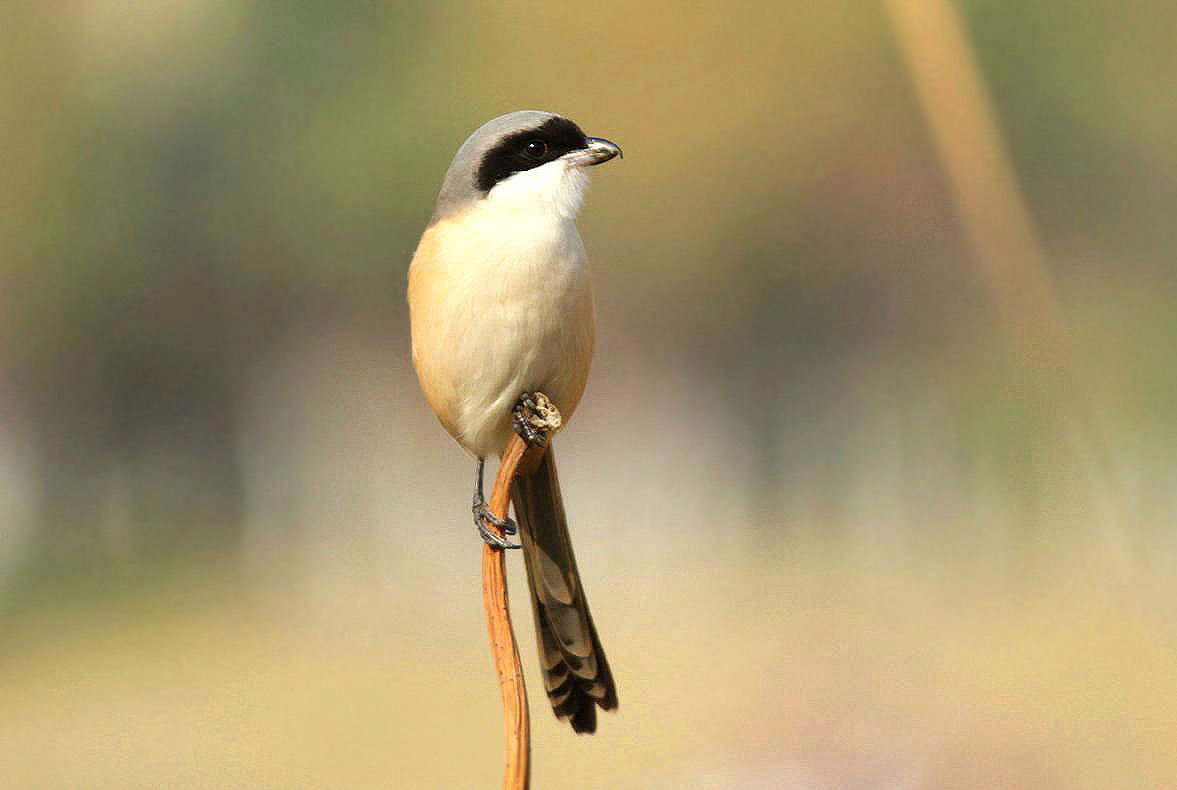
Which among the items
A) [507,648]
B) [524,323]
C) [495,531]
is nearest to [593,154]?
[524,323]

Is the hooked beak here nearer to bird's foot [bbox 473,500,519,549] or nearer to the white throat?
the white throat

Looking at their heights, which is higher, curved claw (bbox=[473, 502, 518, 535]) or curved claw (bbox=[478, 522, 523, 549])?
curved claw (bbox=[473, 502, 518, 535])

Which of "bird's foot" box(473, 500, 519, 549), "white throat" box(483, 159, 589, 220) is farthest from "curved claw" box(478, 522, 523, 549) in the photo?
"white throat" box(483, 159, 589, 220)

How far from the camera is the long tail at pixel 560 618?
1.04m

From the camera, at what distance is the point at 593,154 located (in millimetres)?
1155

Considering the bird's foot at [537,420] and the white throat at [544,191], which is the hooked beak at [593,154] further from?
the bird's foot at [537,420]

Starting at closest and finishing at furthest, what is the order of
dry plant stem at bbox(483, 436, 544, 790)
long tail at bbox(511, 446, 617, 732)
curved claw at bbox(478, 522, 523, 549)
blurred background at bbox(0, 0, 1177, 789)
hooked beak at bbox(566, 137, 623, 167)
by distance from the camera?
dry plant stem at bbox(483, 436, 544, 790) → curved claw at bbox(478, 522, 523, 549) → long tail at bbox(511, 446, 617, 732) → hooked beak at bbox(566, 137, 623, 167) → blurred background at bbox(0, 0, 1177, 789)

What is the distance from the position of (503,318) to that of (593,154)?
0.66ft

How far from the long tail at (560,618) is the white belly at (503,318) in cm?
9

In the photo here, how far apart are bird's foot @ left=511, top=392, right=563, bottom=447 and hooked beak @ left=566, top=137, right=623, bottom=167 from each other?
0.24 m

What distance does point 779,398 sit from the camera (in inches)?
225

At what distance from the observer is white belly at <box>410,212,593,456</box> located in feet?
3.47

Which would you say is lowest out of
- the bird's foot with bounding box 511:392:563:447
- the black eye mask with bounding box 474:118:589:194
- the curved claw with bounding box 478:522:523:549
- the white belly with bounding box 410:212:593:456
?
the curved claw with bounding box 478:522:523:549

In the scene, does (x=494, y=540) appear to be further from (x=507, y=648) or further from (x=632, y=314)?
(x=632, y=314)
